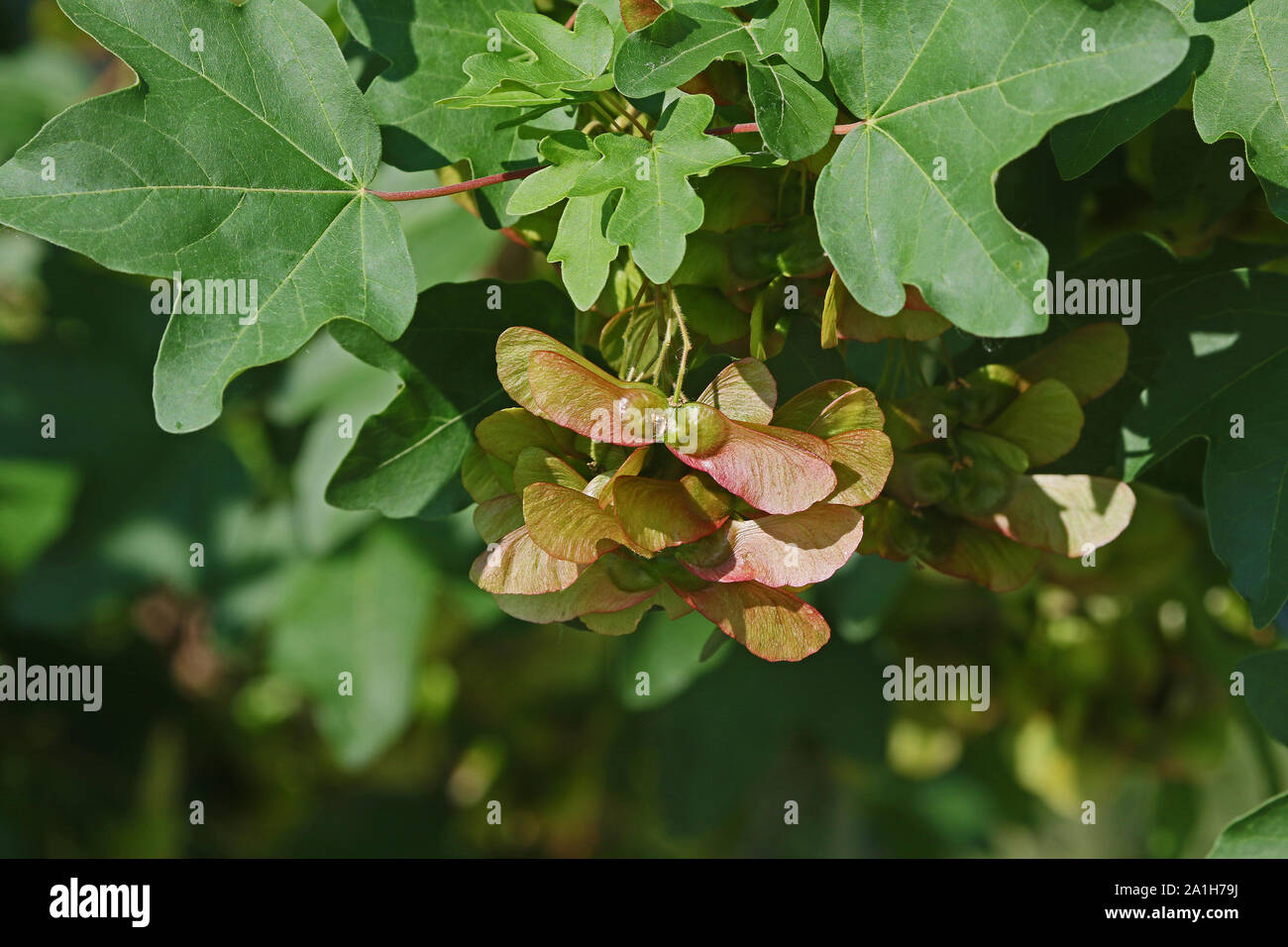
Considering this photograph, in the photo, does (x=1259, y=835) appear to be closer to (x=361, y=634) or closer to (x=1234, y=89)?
(x=1234, y=89)

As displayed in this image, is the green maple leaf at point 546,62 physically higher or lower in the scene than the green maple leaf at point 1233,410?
higher

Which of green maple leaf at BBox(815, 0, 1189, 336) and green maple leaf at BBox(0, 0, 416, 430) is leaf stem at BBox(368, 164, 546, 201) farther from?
green maple leaf at BBox(815, 0, 1189, 336)

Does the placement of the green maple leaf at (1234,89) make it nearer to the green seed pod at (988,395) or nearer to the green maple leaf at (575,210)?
the green seed pod at (988,395)

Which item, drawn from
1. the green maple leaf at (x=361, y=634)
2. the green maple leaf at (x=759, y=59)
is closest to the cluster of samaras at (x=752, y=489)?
the green maple leaf at (x=759, y=59)

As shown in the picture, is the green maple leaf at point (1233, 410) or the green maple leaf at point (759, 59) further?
the green maple leaf at point (1233, 410)
